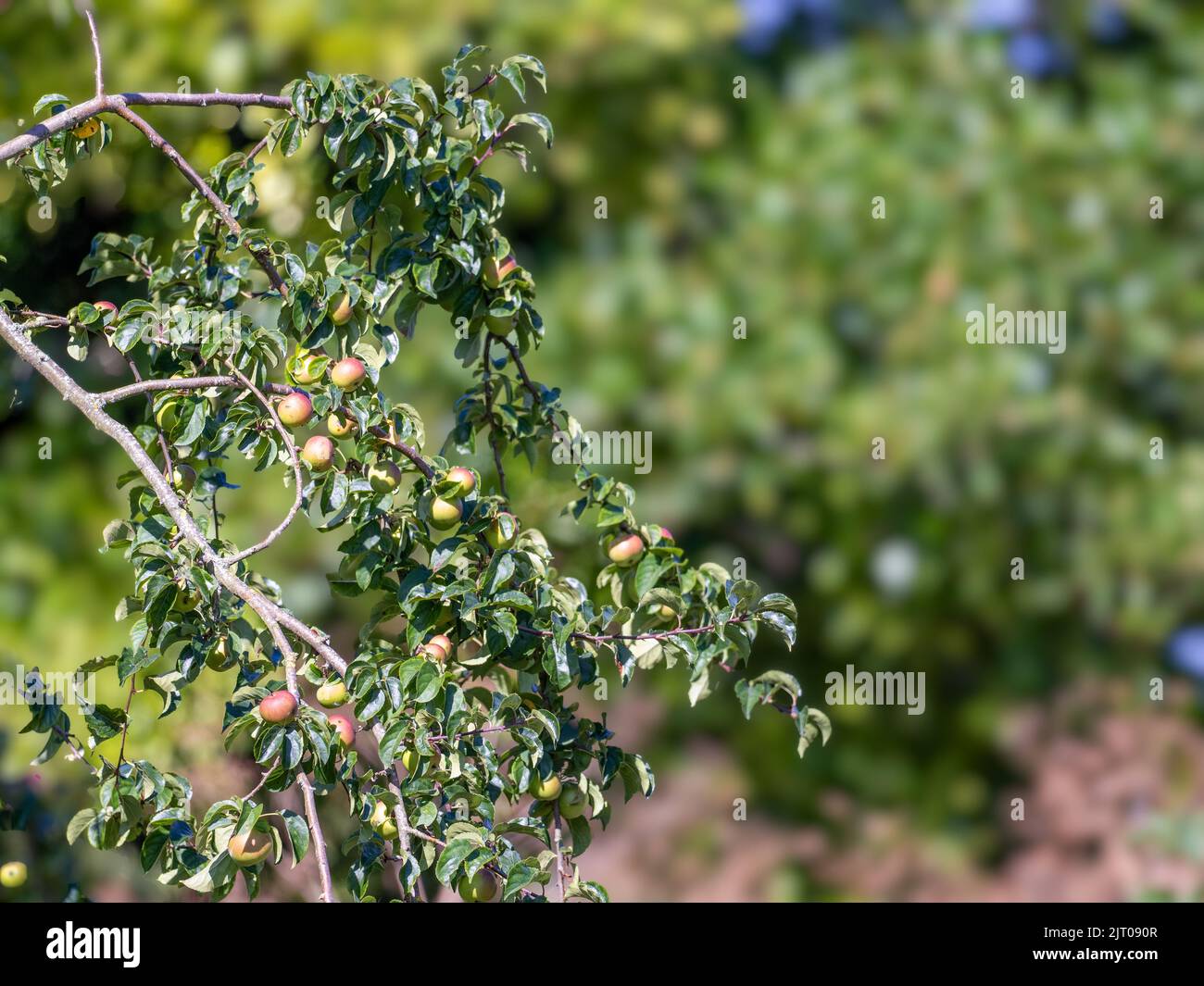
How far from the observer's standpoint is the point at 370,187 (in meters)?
1.45

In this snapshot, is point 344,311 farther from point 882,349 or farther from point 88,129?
point 882,349

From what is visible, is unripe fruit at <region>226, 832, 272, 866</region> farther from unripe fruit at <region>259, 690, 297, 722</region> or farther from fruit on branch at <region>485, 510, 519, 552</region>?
fruit on branch at <region>485, 510, 519, 552</region>

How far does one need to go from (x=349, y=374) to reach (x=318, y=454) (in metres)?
0.09

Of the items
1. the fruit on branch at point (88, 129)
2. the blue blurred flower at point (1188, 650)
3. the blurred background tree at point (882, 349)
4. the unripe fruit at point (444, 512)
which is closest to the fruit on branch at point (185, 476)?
the unripe fruit at point (444, 512)

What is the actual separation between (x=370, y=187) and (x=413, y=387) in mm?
1503

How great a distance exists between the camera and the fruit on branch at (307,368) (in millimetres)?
1323

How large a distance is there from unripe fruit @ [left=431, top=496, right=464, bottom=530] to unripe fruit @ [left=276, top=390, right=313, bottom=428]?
16 cm

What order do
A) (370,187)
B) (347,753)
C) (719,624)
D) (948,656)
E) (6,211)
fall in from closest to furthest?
(347,753) < (719,624) < (370,187) < (6,211) < (948,656)

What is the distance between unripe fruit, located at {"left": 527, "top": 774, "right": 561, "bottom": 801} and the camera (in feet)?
4.32

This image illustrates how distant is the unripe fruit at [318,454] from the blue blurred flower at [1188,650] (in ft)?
9.19

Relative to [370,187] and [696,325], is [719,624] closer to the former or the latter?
[370,187]

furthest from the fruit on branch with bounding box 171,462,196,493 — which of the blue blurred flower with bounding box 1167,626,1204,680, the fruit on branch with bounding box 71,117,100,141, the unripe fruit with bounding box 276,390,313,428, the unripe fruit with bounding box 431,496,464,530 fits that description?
the blue blurred flower with bounding box 1167,626,1204,680
